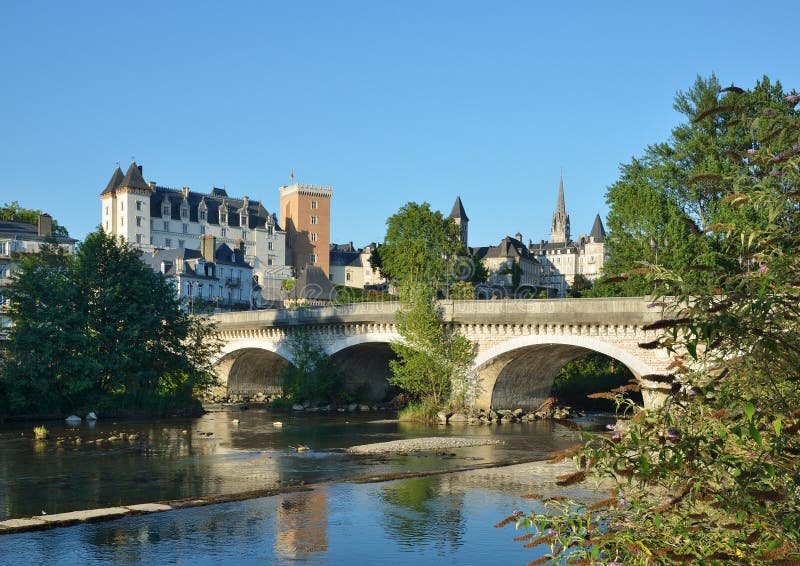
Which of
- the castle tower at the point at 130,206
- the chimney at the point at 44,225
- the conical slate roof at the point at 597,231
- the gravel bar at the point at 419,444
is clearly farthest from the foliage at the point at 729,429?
the conical slate roof at the point at 597,231

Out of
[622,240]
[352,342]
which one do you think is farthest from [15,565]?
[622,240]

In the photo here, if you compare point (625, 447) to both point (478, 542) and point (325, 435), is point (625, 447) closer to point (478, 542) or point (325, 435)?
point (478, 542)

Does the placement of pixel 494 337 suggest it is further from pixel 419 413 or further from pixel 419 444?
pixel 419 444

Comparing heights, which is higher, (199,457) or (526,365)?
(526,365)

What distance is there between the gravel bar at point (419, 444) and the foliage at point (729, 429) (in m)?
22.2

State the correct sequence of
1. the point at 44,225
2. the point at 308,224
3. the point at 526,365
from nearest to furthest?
the point at 526,365 < the point at 44,225 < the point at 308,224

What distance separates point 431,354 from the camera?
40.9 m

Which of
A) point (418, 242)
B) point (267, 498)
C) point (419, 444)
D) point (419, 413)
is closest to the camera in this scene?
point (267, 498)

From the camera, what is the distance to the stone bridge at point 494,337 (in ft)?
114

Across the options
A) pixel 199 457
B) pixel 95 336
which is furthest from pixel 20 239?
pixel 199 457

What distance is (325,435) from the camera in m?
34.8

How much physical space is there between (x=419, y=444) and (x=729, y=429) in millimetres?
24909

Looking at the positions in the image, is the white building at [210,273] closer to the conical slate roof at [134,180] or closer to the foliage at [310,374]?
the conical slate roof at [134,180]

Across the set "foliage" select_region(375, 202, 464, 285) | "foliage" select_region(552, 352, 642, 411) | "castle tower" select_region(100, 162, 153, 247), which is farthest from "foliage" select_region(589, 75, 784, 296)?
"castle tower" select_region(100, 162, 153, 247)
